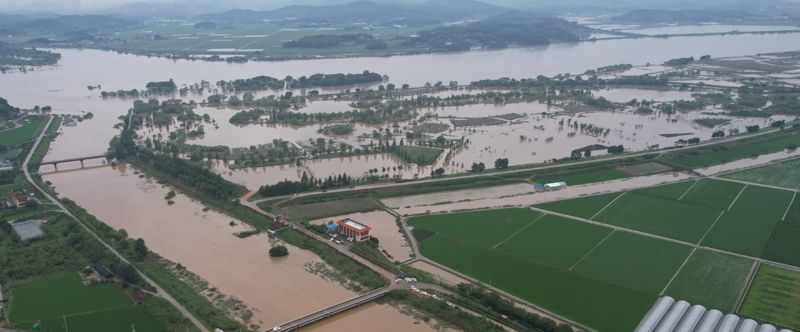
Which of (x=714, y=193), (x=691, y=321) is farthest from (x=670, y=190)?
(x=691, y=321)

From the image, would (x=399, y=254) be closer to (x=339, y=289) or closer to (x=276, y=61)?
(x=339, y=289)

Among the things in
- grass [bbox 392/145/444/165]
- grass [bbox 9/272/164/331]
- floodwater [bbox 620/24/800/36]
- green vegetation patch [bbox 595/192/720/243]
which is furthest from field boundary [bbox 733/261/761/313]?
floodwater [bbox 620/24/800/36]

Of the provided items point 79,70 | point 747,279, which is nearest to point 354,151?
point 747,279

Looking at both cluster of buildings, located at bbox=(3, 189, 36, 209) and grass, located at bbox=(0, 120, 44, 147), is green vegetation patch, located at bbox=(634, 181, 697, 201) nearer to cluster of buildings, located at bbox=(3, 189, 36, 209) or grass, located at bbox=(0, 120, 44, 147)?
cluster of buildings, located at bbox=(3, 189, 36, 209)

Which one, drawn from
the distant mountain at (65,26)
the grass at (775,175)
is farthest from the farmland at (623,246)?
the distant mountain at (65,26)

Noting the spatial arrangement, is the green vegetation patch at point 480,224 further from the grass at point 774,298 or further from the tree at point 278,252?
the grass at point 774,298
